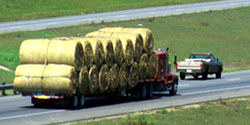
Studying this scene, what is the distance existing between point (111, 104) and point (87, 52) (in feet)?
9.59

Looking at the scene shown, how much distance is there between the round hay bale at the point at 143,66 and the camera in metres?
30.4

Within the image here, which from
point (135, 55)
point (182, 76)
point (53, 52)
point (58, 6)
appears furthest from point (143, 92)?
point (58, 6)

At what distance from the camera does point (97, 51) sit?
89.5 ft

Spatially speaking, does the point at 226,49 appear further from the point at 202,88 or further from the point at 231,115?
the point at 231,115

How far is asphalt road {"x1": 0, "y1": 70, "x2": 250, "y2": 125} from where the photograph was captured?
23.9m

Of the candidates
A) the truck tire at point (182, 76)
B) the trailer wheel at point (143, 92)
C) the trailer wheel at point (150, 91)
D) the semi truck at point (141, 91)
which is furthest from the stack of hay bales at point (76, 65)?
the truck tire at point (182, 76)

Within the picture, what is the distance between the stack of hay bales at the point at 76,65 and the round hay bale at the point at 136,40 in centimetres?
11

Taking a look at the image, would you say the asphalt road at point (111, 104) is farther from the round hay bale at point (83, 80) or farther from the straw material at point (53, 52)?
the straw material at point (53, 52)

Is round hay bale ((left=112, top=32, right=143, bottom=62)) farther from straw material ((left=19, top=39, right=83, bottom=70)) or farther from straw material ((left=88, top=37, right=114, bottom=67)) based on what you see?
straw material ((left=19, top=39, right=83, bottom=70))

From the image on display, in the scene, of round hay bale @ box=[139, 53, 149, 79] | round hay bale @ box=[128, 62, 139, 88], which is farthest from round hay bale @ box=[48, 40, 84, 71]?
round hay bale @ box=[139, 53, 149, 79]

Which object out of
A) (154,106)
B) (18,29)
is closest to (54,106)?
(154,106)

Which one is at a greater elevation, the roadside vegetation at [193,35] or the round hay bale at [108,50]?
the roadside vegetation at [193,35]

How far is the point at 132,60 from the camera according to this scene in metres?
29.6

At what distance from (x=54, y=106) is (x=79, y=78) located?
70.4 inches
